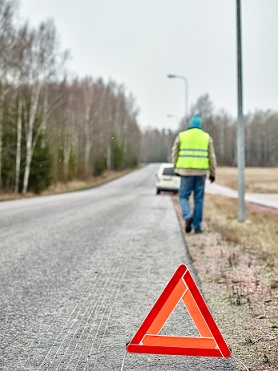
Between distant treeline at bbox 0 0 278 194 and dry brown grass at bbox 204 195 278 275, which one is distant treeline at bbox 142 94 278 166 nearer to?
distant treeline at bbox 0 0 278 194

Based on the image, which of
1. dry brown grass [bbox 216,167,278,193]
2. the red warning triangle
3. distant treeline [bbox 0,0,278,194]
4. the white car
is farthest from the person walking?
dry brown grass [bbox 216,167,278,193]

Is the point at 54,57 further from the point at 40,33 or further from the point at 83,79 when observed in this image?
the point at 83,79

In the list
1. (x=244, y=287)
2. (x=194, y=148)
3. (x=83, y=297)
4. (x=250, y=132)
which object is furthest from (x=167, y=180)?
(x=250, y=132)

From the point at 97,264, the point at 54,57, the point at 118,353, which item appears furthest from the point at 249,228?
the point at 54,57

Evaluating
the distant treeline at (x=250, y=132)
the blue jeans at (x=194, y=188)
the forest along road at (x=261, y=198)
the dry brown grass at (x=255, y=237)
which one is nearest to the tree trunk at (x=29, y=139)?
the forest along road at (x=261, y=198)

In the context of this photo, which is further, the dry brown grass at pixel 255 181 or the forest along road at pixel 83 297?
the dry brown grass at pixel 255 181

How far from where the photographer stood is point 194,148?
8.32 meters

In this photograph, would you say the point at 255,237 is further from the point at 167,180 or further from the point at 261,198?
the point at 167,180

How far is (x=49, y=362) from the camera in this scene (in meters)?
2.71

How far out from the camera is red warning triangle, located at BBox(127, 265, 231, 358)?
2.64 meters

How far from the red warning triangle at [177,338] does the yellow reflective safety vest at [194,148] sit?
5.72 metres

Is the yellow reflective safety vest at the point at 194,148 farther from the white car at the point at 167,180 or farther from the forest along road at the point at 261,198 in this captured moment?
the white car at the point at 167,180

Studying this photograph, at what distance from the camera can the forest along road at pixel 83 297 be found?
9.17 ft

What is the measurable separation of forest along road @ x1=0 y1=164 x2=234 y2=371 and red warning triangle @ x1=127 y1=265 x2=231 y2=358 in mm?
107
